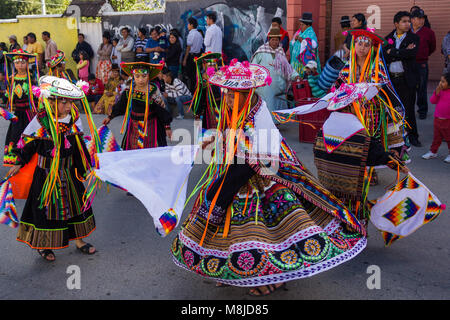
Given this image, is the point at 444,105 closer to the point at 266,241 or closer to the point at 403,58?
the point at 403,58

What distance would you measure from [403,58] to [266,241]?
483cm

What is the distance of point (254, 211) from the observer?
3508 millimetres

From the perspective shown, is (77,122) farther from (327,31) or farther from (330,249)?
(327,31)

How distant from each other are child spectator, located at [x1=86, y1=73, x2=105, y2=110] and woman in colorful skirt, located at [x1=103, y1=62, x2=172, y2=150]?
7067mm

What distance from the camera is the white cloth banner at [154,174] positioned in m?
3.49

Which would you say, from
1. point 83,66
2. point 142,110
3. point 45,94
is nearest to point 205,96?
point 142,110

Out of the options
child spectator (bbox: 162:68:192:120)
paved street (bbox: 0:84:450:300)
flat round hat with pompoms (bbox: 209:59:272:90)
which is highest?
flat round hat with pompoms (bbox: 209:59:272:90)

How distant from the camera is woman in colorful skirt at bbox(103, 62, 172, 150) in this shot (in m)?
5.85

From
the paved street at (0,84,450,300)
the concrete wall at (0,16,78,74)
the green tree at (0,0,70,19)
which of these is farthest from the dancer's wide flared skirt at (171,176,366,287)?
the green tree at (0,0,70,19)

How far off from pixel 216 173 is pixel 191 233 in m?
0.49

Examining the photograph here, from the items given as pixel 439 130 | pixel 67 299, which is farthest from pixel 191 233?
pixel 439 130

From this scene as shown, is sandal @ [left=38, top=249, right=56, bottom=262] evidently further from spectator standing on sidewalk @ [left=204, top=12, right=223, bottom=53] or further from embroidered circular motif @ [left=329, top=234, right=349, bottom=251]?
spectator standing on sidewalk @ [left=204, top=12, right=223, bottom=53]

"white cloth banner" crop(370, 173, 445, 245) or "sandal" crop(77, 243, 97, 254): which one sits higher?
"white cloth banner" crop(370, 173, 445, 245)

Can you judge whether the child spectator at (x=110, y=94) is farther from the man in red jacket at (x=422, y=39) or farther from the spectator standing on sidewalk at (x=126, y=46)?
the man in red jacket at (x=422, y=39)
